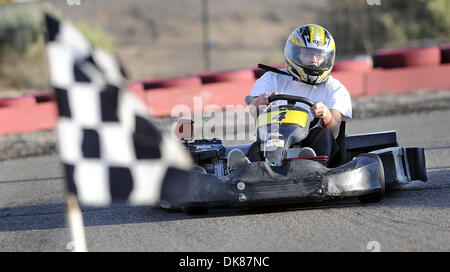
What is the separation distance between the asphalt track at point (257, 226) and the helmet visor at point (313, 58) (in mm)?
1003

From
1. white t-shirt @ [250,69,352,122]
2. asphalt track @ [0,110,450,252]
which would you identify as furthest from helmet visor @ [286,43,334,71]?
asphalt track @ [0,110,450,252]

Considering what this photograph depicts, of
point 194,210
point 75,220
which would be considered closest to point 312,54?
point 194,210

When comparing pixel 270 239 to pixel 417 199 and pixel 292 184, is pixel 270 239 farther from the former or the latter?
pixel 417 199

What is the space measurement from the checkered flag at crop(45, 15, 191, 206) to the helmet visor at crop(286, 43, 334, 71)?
2.58 meters

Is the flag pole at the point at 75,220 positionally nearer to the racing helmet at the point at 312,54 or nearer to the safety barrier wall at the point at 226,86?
the racing helmet at the point at 312,54

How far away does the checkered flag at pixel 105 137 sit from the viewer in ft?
9.61

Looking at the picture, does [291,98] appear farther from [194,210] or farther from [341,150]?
[194,210]

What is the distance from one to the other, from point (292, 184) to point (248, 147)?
3.23 feet

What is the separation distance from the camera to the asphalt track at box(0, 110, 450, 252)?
3982mm

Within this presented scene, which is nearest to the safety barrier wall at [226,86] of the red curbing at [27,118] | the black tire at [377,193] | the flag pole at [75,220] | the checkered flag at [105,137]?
the red curbing at [27,118]

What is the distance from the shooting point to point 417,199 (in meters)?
5.02

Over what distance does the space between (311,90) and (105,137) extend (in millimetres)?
2794

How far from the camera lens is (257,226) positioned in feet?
14.6
